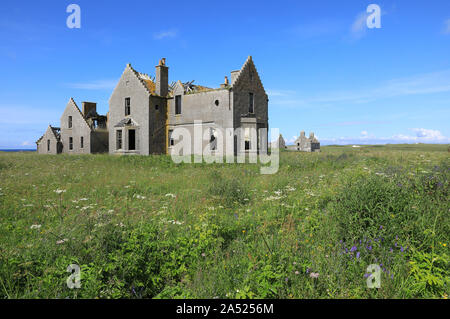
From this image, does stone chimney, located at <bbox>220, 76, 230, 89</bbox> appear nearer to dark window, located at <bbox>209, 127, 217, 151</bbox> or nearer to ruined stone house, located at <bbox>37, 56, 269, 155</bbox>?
ruined stone house, located at <bbox>37, 56, 269, 155</bbox>

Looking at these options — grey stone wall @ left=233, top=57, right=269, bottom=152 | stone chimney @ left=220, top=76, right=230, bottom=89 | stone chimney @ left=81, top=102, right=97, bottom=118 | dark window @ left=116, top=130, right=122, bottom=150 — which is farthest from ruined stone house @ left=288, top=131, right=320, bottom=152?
stone chimney @ left=81, top=102, right=97, bottom=118

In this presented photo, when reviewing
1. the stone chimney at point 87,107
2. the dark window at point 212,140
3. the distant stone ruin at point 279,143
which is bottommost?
the dark window at point 212,140

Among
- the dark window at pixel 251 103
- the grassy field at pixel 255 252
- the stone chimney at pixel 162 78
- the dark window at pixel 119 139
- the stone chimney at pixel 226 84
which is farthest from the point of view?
the dark window at pixel 119 139

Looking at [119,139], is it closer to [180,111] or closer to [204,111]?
[180,111]

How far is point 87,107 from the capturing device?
37188 mm

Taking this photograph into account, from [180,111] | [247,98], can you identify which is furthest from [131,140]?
[247,98]

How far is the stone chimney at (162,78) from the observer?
92.9ft

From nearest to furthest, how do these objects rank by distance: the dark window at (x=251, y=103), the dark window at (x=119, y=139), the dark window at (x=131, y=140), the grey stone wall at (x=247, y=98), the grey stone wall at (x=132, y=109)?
the grey stone wall at (x=247, y=98), the dark window at (x=251, y=103), the grey stone wall at (x=132, y=109), the dark window at (x=131, y=140), the dark window at (x=119, y=139)

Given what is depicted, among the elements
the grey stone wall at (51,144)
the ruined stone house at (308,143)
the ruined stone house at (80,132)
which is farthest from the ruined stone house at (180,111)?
the ruined stone house at (308,143)

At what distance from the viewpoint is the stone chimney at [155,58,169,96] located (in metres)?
28.3

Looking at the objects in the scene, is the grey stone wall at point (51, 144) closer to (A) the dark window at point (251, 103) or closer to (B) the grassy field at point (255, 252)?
(A) the dark window at point (251, 103)

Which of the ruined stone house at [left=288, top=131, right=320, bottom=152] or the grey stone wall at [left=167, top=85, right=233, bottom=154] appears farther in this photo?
the ruined stone house at [left=288, top=131, right=320, bottom=152]
